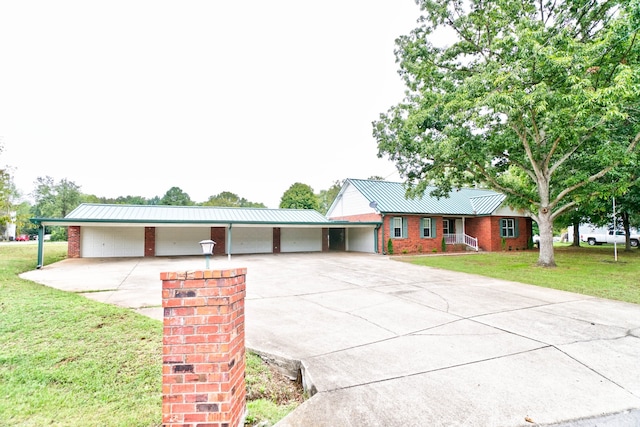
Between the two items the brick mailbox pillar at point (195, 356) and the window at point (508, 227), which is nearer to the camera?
the brick mailbox pillar at point (195, 356)

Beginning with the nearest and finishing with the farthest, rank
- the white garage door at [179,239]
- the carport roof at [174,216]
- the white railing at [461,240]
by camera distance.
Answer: the carport roof at [174,216]
the white garage door at [179,239]
the white railing at [461,240]

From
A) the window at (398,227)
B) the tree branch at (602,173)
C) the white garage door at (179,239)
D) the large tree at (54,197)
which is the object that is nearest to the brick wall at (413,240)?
the window at (398,227)

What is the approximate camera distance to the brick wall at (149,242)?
19.5m

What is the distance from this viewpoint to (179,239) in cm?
2041

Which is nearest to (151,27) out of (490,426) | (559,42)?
(490,426)

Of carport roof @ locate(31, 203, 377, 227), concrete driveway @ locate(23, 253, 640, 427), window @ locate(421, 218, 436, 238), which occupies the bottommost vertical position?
concrete driveway @ locate(23, 253, 640, 427)

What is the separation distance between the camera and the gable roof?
2084 cm

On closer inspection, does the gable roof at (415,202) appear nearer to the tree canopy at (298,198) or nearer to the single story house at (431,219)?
the single story house at (431,219)

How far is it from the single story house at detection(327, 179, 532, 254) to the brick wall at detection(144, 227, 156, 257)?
12.6 metres

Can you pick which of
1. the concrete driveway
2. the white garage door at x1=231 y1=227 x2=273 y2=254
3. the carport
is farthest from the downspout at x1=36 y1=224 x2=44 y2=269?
the white garage door at x1=231 y1=227 x2=273 y2=254

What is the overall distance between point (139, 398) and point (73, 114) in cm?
1773

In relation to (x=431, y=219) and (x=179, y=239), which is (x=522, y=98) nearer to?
(x=431, y=219)

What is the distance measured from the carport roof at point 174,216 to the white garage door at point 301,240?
138cm

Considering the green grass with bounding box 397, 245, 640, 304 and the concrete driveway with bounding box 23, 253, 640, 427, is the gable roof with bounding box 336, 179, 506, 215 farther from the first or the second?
the concrete driveway with bounding box 23, 253, 640, 427
